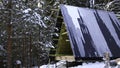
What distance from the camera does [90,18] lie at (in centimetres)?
1355

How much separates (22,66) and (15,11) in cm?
665

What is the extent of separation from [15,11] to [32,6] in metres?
2.28

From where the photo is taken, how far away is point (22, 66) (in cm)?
2477

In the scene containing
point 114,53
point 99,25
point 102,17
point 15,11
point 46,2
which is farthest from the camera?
point 46,2

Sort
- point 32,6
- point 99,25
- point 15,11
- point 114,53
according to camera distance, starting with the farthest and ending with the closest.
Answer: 1. point 32,6
2. point 15,11
3. point 99,25
4. point 114,53

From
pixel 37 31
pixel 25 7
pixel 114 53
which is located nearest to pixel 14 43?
pixel 37 31

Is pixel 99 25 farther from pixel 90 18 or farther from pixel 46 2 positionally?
pixel 46 2

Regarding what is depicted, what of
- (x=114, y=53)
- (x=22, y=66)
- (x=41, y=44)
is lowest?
(x=22, y=66)

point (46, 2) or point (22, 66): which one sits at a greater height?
point (46, 2)

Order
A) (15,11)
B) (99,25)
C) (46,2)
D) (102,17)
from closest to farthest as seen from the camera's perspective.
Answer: (99,25) < (102,17) < (15,11) < (46,2)

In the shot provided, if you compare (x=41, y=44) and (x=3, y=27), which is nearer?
(x=3, y=27)

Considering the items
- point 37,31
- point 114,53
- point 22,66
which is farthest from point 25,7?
point 114,53

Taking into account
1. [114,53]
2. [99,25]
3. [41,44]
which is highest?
[99,25]

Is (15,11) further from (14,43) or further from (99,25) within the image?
(99,25)
